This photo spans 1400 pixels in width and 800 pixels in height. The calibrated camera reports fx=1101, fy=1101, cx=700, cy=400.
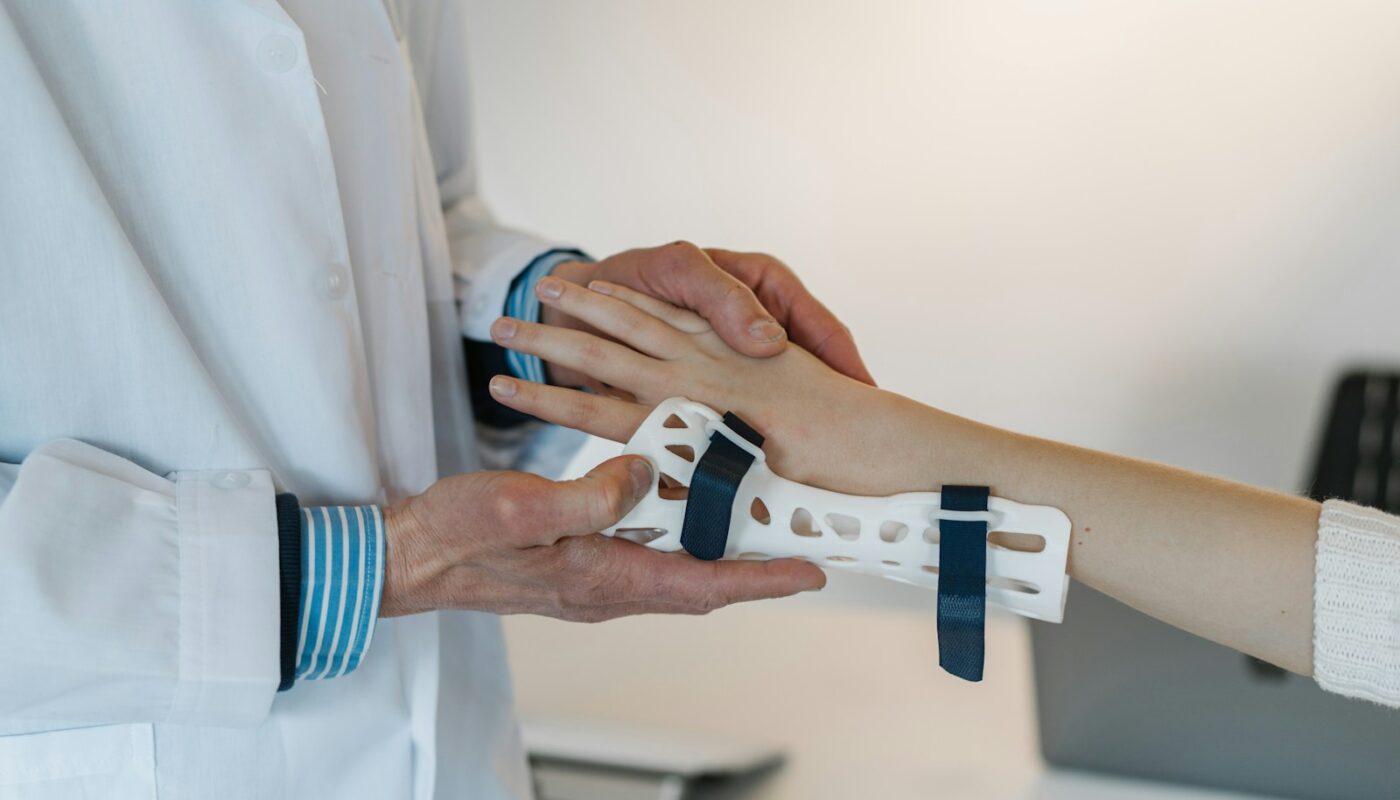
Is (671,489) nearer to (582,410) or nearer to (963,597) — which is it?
(582,410)

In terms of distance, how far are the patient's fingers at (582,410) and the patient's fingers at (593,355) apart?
0.03 m

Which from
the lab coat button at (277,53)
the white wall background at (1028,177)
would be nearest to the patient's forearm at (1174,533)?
the lab coat button at (277,53)

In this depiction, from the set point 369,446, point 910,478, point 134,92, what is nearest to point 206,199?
point 134,92

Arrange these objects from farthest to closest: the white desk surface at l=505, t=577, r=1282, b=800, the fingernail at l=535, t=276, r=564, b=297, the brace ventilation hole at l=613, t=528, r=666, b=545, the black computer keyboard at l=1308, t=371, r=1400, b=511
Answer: the black computer keyboard at l=1308, t=371, r=1400, b=511, the white desk surface at l=505, t=577, r=1282, b=800, the fingernail at l=535, t=276, r=564, b=297, the brace ventilation hole at l=613, t=528, r=666, b=545

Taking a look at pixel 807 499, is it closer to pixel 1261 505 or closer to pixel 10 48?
pixel 1261 505

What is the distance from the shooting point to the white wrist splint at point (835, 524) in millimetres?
841

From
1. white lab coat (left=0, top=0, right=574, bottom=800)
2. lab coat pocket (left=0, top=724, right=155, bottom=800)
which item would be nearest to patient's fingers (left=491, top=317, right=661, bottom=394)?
white lab coat (left=0, top=0, right=574, bottom=800)

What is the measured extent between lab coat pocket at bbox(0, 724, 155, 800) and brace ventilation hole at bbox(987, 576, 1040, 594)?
604 mm

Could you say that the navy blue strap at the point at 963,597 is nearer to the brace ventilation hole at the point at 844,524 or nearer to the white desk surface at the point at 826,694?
the brace ventilation hole at the point at 844,524

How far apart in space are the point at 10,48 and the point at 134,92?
0.27 feet

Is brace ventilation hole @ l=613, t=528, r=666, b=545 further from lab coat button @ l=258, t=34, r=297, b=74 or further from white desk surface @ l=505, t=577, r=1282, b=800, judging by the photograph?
white desk surface @ l=505, t=577, r=1282, b=800

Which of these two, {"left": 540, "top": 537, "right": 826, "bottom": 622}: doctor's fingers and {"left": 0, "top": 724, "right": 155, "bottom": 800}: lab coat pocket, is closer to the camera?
{"left": 0, "top": 724, "right": 155, "bottom": 800}: lab coat pocket

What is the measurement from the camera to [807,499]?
89cm

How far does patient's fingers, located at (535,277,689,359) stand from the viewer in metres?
0.97
